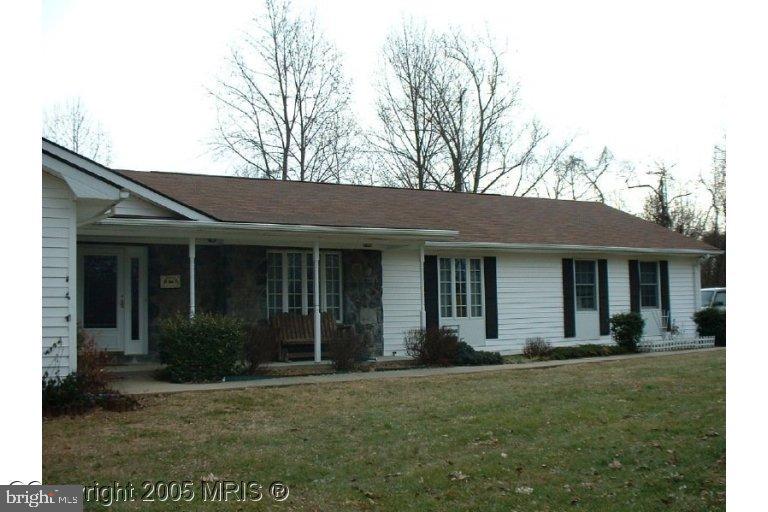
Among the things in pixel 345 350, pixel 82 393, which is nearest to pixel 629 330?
pixel 345 350

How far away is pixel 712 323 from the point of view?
72.4 feet

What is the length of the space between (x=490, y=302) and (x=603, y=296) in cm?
387

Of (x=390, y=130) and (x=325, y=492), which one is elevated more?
(x=390, y=130)

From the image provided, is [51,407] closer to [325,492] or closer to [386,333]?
[325,492]

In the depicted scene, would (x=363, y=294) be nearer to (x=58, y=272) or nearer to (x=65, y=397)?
(x=58, y=272)

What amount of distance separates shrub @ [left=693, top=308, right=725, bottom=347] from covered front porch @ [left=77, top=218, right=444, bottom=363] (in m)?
10.1

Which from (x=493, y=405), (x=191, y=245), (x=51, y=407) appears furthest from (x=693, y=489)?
(x=191, y=245)

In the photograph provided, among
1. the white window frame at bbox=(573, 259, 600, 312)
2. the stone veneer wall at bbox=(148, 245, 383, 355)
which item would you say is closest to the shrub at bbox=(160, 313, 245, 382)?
the stone veneer wall at bbox=(148, 245, 383, 355)

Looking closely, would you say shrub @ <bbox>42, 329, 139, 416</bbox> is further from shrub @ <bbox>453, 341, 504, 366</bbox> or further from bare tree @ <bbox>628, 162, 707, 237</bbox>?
bare tree @ <bbox>628, 162, 707, 237</bbox>

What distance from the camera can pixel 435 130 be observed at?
35875 mm

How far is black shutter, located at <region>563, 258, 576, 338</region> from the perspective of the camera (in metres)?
20.7

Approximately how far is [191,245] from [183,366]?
91.9 inches

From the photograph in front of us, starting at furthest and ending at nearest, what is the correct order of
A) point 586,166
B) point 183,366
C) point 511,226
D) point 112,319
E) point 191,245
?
point 586,166, point 511,226, point 112,319, point 191,245, point 183,366

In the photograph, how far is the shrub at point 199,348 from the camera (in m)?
13.2
